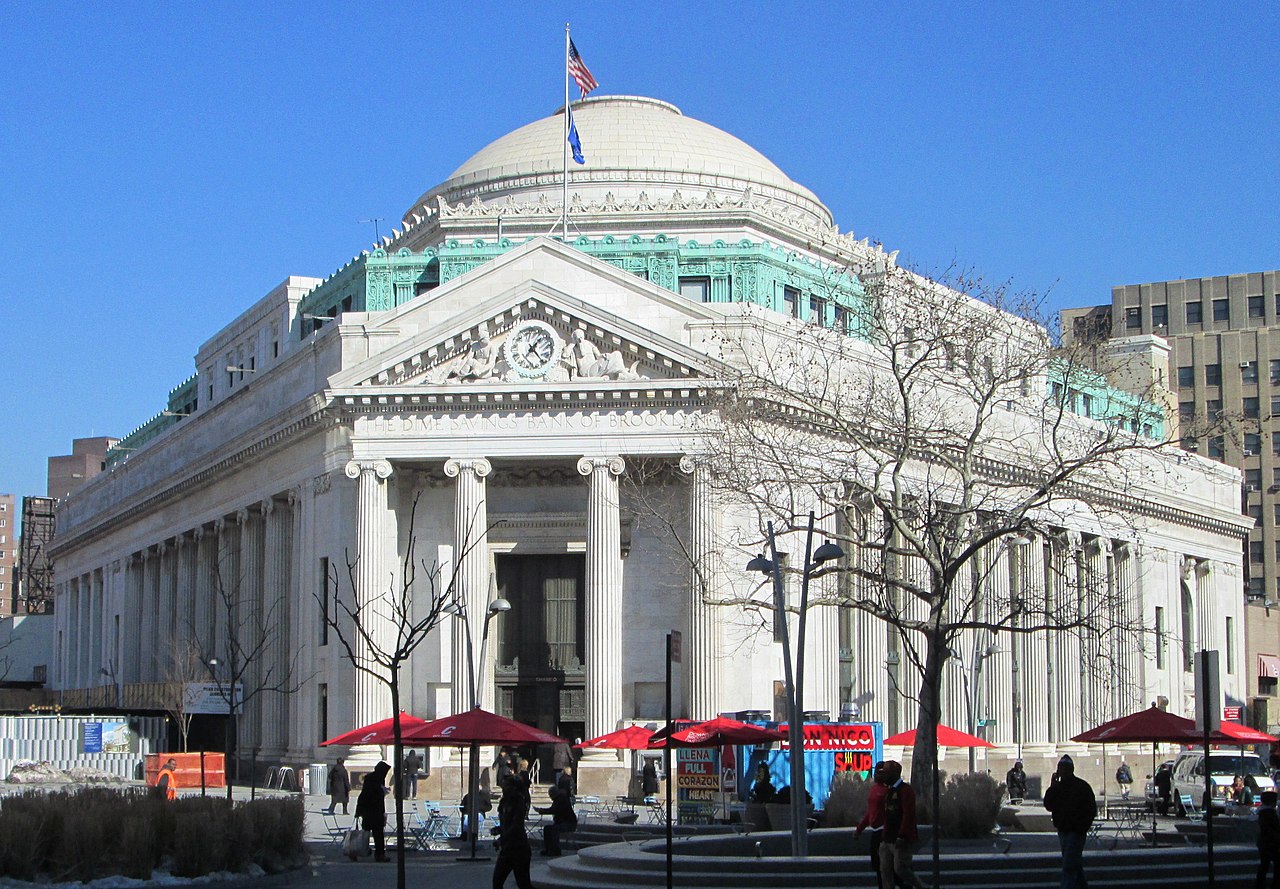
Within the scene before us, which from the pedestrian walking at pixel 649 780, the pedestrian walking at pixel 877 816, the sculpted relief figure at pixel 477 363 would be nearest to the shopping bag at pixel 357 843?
the pedestrian walking at pixel 877 816

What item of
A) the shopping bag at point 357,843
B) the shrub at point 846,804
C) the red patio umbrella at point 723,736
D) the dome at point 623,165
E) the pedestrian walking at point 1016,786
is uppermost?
the dome at point 623,165

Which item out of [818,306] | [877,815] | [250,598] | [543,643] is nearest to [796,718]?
[877,815]

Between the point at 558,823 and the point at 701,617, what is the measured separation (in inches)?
764

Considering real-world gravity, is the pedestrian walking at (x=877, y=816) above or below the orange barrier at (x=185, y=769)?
above

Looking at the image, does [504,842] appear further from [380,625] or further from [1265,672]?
[1265,672]

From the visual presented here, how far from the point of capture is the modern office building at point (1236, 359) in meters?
121

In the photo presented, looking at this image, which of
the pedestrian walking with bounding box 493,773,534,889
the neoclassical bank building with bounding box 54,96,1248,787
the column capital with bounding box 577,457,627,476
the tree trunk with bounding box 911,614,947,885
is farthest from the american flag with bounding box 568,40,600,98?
the pedestrian walking with bounding box 493,773,534,889

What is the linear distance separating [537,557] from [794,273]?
13.7m

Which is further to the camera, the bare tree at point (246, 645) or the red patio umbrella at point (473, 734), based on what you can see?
the bare tree at point (246, 645)

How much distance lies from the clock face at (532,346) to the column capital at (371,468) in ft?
17.5

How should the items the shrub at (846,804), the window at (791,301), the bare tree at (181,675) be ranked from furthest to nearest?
the bare tree at (181,675) < the window at (791,301) < the shrub at (846,804)

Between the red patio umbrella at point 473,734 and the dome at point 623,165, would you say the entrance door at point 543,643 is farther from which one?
the red patio umbrella at point 473,734

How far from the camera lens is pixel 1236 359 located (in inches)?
4818

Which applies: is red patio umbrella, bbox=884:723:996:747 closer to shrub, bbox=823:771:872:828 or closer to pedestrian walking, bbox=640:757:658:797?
pedestrian walking, bbox=640:757:658:797
